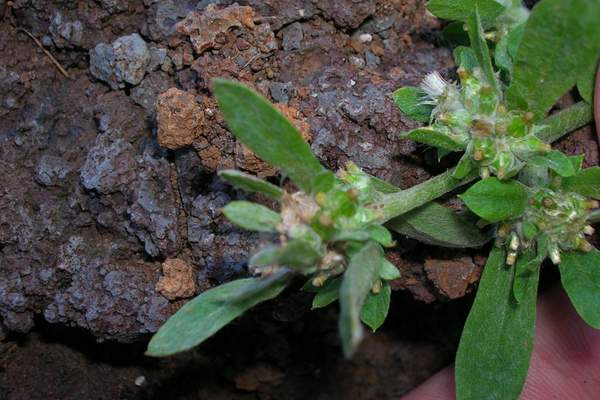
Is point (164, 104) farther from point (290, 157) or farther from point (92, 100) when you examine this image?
point (290, 157)

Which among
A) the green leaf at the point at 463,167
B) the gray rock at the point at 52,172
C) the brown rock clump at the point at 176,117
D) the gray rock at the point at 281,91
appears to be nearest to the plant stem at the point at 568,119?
the green leaf at the point at 463,167

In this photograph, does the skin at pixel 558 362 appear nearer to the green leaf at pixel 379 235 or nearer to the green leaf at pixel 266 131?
the green leaf at pixel 379 235

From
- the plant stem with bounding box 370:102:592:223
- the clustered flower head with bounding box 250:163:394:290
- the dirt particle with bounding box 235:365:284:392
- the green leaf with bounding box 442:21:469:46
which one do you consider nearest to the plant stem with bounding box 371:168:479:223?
the plant stem with bounding box 370:102:592:223

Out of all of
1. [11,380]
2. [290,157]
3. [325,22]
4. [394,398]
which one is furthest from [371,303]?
[11,380]

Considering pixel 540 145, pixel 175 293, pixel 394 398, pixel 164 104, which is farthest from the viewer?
pixel 394 398

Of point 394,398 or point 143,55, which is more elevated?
point 143,55

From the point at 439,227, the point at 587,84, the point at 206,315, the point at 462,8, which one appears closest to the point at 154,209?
the point at 206,315
